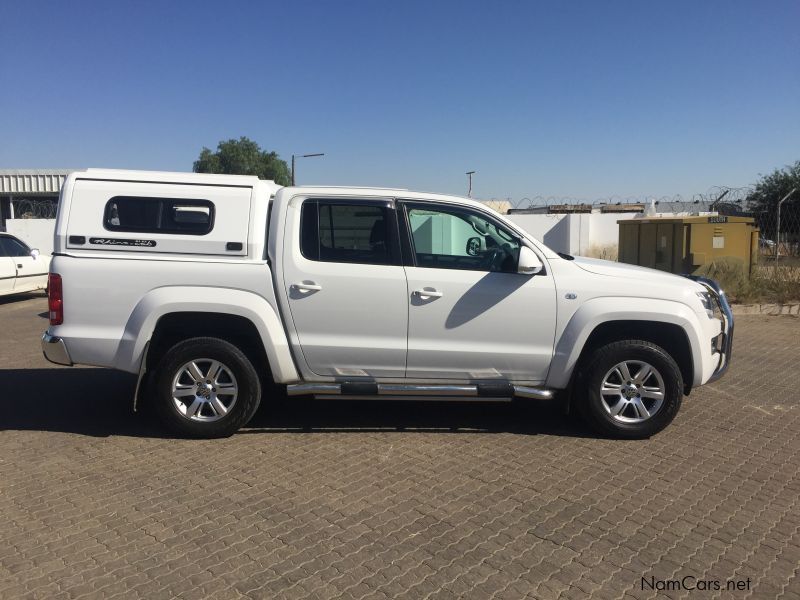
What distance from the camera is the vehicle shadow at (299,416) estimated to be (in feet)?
18.0

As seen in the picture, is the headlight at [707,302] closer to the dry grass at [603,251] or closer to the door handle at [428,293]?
the door handle at [428,293]

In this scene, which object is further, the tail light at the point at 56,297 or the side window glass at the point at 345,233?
the side window glass at the point at 345,233

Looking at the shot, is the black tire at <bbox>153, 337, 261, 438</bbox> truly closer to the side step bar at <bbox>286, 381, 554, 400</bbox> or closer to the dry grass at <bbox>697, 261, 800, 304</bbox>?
the side step bar at <bbox>286, 381, 554, 400</bbox>

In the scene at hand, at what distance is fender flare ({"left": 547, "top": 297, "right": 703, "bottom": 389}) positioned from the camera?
5.04 meters

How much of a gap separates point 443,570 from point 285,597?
793 millimetres

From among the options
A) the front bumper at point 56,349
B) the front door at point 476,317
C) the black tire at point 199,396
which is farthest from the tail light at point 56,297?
the front door at point 476,317

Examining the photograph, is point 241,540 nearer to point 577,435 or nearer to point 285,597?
point 285,597

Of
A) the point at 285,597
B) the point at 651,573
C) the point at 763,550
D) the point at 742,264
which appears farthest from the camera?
the point at 742,264

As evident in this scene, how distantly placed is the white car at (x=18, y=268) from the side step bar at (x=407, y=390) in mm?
11042

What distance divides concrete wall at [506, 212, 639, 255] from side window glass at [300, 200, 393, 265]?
853 inches

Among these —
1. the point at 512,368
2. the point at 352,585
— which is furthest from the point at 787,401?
the point at 352,585

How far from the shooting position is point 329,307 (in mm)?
5016

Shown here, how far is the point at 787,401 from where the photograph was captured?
639cm

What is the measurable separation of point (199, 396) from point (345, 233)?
5.56ft
